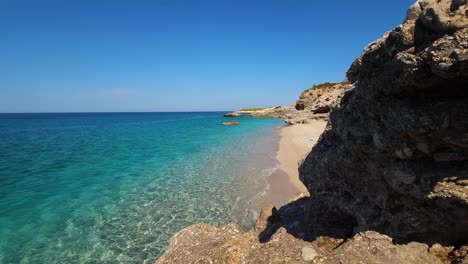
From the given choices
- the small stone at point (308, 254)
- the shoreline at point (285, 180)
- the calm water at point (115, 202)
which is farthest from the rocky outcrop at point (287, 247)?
the shoreline at point (285, 180)

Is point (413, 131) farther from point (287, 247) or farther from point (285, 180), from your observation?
point (285, 180)

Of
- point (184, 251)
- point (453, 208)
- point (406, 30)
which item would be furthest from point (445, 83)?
point (184, 251)

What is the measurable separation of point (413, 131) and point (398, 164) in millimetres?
1070

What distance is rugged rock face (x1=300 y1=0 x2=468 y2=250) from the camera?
423cm

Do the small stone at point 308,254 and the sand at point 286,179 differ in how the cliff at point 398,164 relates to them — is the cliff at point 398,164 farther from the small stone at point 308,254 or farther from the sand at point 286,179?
the sand at point 286,179

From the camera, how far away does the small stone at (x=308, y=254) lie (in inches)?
227

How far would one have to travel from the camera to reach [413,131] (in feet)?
15.7

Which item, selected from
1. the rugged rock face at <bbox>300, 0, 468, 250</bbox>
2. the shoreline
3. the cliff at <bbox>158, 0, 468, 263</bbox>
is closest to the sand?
the shoreline

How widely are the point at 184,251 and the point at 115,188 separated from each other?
12.8 m

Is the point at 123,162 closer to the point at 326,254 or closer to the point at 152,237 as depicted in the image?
the point at 152,237

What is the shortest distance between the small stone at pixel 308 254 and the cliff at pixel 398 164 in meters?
0.02

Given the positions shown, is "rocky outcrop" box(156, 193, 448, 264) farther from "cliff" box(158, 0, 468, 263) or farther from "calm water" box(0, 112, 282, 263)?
"calm water" box(0, 112, 282, 263)

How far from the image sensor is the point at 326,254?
19.1ft

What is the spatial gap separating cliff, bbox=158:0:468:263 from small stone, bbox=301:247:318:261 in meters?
0.02
